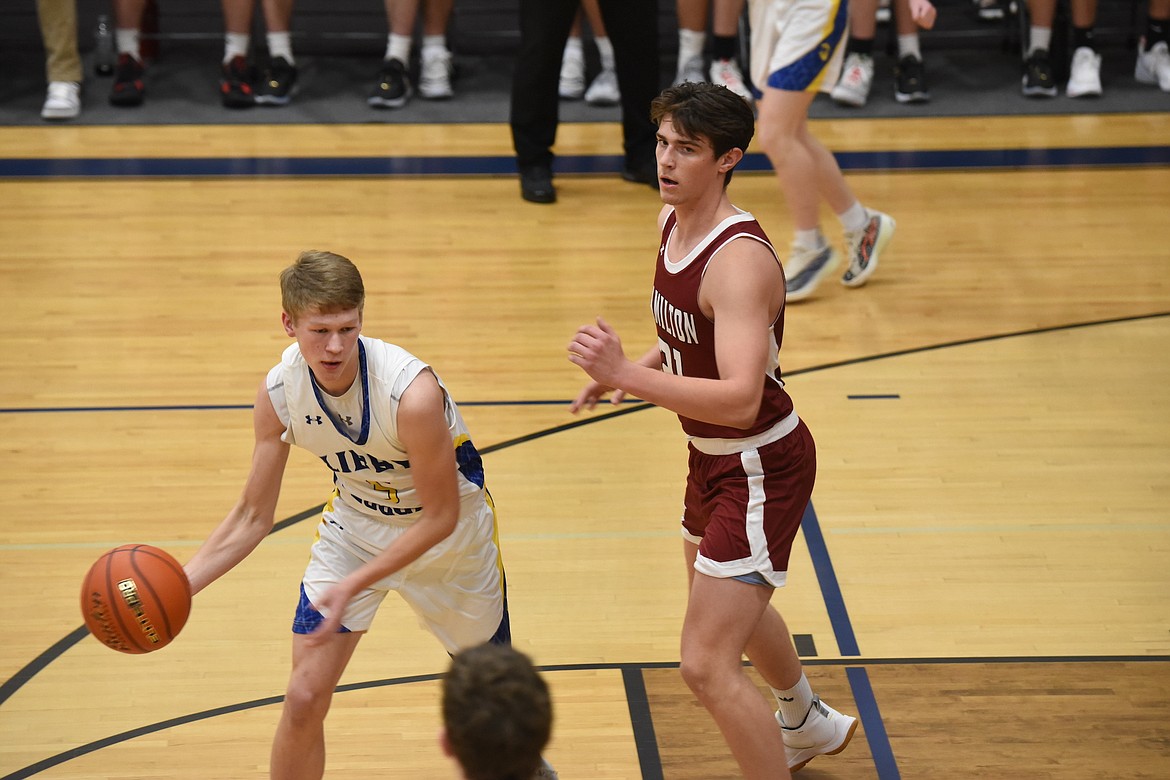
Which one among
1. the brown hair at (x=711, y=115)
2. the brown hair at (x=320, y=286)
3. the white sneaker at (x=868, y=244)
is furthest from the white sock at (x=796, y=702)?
the white sneaker at (x=868, y=244)

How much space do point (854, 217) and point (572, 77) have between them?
3.30 m

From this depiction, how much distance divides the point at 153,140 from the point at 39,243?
5.30 feet

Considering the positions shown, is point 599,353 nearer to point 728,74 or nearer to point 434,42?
point 728,74

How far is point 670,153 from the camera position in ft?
10.0

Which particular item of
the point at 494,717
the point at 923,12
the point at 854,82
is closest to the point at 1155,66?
the point at 854,82

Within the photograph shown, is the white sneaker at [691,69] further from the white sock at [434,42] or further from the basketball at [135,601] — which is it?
the basketball at [135,601]

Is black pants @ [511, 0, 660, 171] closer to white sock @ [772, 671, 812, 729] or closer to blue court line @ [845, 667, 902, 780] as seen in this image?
blue court line @ [845, 667, 902, 780]

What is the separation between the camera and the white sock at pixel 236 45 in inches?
347

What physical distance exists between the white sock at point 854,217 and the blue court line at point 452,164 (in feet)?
5.31

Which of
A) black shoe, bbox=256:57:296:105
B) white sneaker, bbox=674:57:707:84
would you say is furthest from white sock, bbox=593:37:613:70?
black shoe, bbox=256:57:296:105

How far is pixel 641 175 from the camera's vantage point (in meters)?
7.82

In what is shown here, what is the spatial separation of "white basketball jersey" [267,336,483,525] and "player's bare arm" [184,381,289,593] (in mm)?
30

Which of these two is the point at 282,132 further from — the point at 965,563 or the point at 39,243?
the point at 965,563

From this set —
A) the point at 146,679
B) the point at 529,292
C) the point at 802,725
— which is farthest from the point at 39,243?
the point at 802,725
